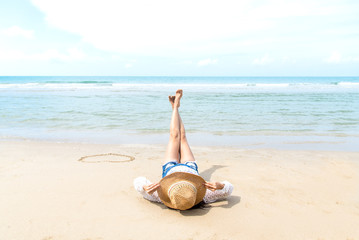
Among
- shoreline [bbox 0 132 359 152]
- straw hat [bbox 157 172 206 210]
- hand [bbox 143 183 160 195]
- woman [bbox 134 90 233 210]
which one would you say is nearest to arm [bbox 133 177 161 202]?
woman [bbox 134 90 233 210]

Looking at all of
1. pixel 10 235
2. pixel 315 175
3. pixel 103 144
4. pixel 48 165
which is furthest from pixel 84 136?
pixel 315 175

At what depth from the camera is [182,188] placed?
3.12m

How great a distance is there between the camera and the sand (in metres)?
3.05

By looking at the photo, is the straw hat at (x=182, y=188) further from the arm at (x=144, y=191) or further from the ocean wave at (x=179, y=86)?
the ocean wave at (x=179, y=86)

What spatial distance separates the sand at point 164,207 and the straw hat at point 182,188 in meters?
0.23

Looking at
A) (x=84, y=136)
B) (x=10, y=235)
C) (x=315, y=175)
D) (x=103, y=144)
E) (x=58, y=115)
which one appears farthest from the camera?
(x=58, y=115)

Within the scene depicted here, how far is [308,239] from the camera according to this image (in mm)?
2924

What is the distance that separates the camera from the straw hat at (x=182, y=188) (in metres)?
3.13

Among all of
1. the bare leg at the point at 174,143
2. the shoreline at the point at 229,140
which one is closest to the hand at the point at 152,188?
the bare leg at the point at 174,143

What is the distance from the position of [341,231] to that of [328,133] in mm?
6181

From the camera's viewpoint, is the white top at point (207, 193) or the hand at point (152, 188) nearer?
the hand at point (152, 188)

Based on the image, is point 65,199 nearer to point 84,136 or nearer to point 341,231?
point 341,231

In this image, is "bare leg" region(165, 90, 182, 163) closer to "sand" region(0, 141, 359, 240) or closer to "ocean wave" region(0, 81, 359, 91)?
"sand" region(0, 141, 359, 240)

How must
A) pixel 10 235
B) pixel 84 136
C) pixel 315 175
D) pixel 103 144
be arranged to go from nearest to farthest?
pixel 10 235 < pixel 315 175 < pixel 103 144 < pixel 84 136
